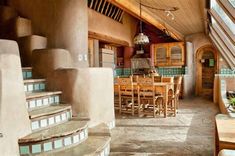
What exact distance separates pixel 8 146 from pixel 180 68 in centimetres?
784

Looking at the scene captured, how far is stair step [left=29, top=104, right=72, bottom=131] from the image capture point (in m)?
2.50

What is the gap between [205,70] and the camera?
9016mm

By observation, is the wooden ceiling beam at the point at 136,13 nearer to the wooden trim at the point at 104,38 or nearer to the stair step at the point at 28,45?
the wooden trim at the point at 104,38

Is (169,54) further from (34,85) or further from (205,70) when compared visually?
(34,85)

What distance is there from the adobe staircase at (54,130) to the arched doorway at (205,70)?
670cm

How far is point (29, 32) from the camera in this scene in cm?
432

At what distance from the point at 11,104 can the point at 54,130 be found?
0.60 meters

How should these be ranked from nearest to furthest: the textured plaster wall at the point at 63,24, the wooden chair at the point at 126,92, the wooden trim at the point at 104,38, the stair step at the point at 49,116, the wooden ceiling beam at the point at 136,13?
the stair step at the point at 49,116 < the textured plaster wall at the point at 63,24 < the wooden ceiling beam at the point at 136,13 < the wooden chair at the point at 126,92 < the wooden trim at the point at 104,38

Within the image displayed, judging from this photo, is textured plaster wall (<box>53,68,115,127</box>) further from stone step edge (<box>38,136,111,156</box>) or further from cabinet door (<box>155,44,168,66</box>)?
cabinet door (<box>155,44,168,66</box>)

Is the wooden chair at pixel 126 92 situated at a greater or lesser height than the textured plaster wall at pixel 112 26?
lesser

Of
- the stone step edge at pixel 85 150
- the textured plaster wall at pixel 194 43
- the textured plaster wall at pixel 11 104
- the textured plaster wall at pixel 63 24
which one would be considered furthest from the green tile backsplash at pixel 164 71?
the textured plaster wall at pixel 11 104

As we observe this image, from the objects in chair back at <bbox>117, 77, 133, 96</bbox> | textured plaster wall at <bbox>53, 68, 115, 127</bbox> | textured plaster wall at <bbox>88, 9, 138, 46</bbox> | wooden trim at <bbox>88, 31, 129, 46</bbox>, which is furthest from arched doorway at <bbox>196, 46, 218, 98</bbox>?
textured plaster wall at <bbox>53, 68, 115, 127</bbox>

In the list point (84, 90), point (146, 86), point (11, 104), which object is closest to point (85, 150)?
point (11, 104)

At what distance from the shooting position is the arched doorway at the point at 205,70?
29.0ft
